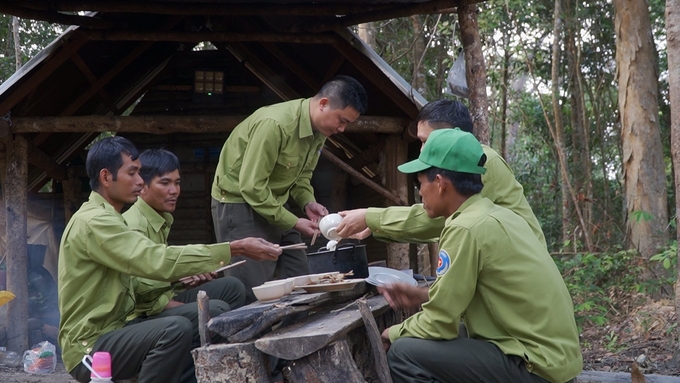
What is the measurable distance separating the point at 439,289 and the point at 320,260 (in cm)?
135

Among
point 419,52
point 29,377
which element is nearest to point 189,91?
point 29,377

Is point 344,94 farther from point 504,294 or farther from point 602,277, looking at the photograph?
point 602,277

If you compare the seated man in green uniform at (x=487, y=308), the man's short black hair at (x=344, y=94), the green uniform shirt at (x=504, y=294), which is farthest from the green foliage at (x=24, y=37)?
the green uniform shirt at (x=504, y=294)

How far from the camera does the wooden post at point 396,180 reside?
7812mm

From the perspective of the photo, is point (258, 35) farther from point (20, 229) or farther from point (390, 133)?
point (20, 229)

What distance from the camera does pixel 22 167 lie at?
7.48 meters

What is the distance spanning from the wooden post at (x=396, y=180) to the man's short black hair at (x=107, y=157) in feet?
13.9

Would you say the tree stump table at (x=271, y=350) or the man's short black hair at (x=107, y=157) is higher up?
the man's short black hair at (x=107, y=157)

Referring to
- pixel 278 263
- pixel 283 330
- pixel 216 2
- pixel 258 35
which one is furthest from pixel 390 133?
pixel 283 330

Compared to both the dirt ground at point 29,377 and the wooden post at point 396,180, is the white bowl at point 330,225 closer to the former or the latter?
the dirt ground at point 29,377

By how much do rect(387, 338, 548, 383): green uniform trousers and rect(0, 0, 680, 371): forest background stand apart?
14.8ft

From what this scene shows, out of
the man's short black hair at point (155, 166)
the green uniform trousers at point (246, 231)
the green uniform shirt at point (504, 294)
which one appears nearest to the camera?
the green uniform shirt at point (504, 294)

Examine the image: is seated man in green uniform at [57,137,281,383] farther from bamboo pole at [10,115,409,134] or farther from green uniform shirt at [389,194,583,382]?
bamboo pole at [10,115,409,134]

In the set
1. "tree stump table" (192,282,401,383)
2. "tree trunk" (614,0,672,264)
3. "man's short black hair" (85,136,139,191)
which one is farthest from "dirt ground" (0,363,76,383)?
"tree trunk" (614,0,672,264)
